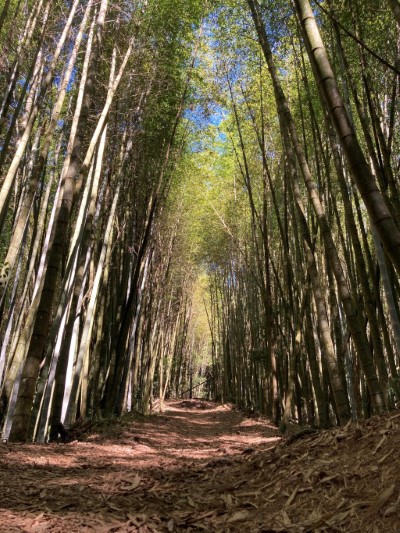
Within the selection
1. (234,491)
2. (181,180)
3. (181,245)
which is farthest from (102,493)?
(181,245)

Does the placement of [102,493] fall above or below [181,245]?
below

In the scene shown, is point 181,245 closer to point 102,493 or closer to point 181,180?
point 181,180

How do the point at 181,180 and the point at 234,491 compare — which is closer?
the point at 234,491

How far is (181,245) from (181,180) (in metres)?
2.27

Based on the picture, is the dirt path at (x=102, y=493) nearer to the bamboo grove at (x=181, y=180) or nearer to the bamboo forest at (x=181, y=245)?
the bamboo forest at (x=181, y=245)

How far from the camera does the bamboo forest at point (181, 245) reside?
157cm

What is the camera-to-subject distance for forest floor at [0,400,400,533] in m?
1.33

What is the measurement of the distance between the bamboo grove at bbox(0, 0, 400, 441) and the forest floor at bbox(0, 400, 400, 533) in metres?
0.51

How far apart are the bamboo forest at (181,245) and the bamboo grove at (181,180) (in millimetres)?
29

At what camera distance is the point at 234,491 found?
1791mm

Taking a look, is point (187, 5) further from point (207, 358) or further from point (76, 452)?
point (207, 358)

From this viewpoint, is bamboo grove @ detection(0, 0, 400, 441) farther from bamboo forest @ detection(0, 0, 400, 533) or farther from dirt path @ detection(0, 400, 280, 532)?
dirt path @ detection(0, 400, 280, 532)

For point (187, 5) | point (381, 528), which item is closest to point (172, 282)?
point (187, 5)

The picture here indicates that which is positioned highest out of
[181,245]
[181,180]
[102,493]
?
[181,180]
